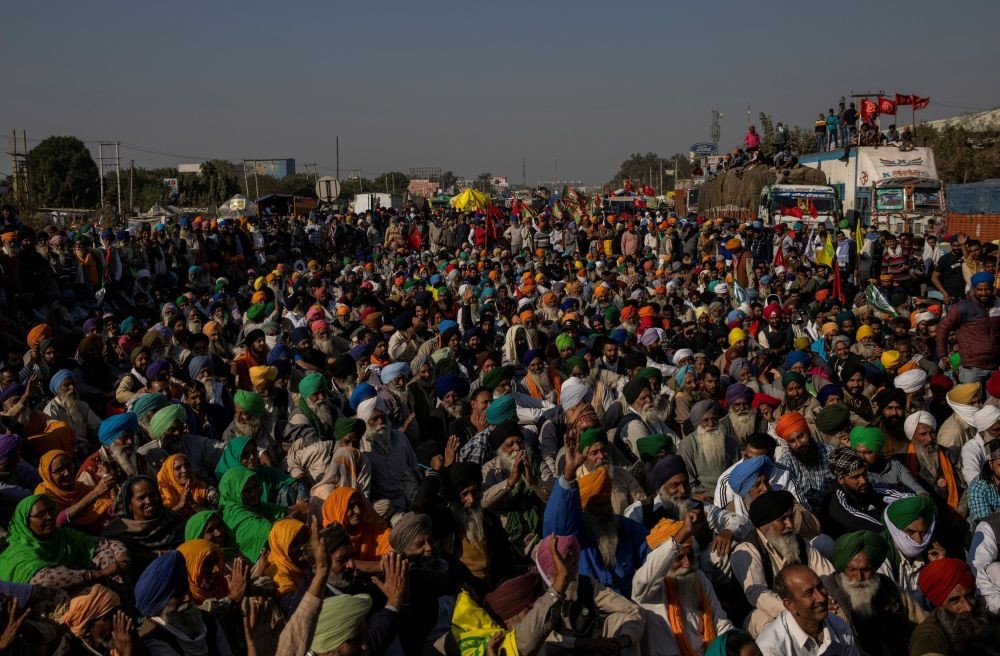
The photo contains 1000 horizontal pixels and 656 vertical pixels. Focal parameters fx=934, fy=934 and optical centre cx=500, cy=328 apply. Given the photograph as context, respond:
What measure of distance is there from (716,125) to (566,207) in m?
46.7

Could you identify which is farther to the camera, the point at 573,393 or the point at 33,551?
the point at 573,393

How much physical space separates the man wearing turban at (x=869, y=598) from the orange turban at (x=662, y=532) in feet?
2.41

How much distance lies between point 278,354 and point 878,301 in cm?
729

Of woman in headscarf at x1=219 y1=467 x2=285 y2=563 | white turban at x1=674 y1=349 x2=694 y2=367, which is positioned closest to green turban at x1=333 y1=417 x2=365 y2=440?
woman in headscarf at x1=219 y1=467 x2=285 y2=563

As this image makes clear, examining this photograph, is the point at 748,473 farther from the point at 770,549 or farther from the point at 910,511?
the point at 910,511

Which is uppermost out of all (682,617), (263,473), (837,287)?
(837,287)

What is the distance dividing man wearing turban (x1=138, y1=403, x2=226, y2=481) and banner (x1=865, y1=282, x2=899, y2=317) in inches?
327

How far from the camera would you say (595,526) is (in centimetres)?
443

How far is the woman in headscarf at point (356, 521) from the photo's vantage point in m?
4.41

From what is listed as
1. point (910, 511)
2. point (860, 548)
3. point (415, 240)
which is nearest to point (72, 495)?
point (860, 548)

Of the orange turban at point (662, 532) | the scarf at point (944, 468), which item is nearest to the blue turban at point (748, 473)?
the orange turban at point (662, 532)

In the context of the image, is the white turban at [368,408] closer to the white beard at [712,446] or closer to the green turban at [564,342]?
the white beard at [712,446]

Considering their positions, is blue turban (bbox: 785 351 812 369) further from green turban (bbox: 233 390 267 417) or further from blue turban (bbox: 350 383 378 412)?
green turban (bbox: 233 390 267 417)

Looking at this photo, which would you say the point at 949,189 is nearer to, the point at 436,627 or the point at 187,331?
the point at 187,331
